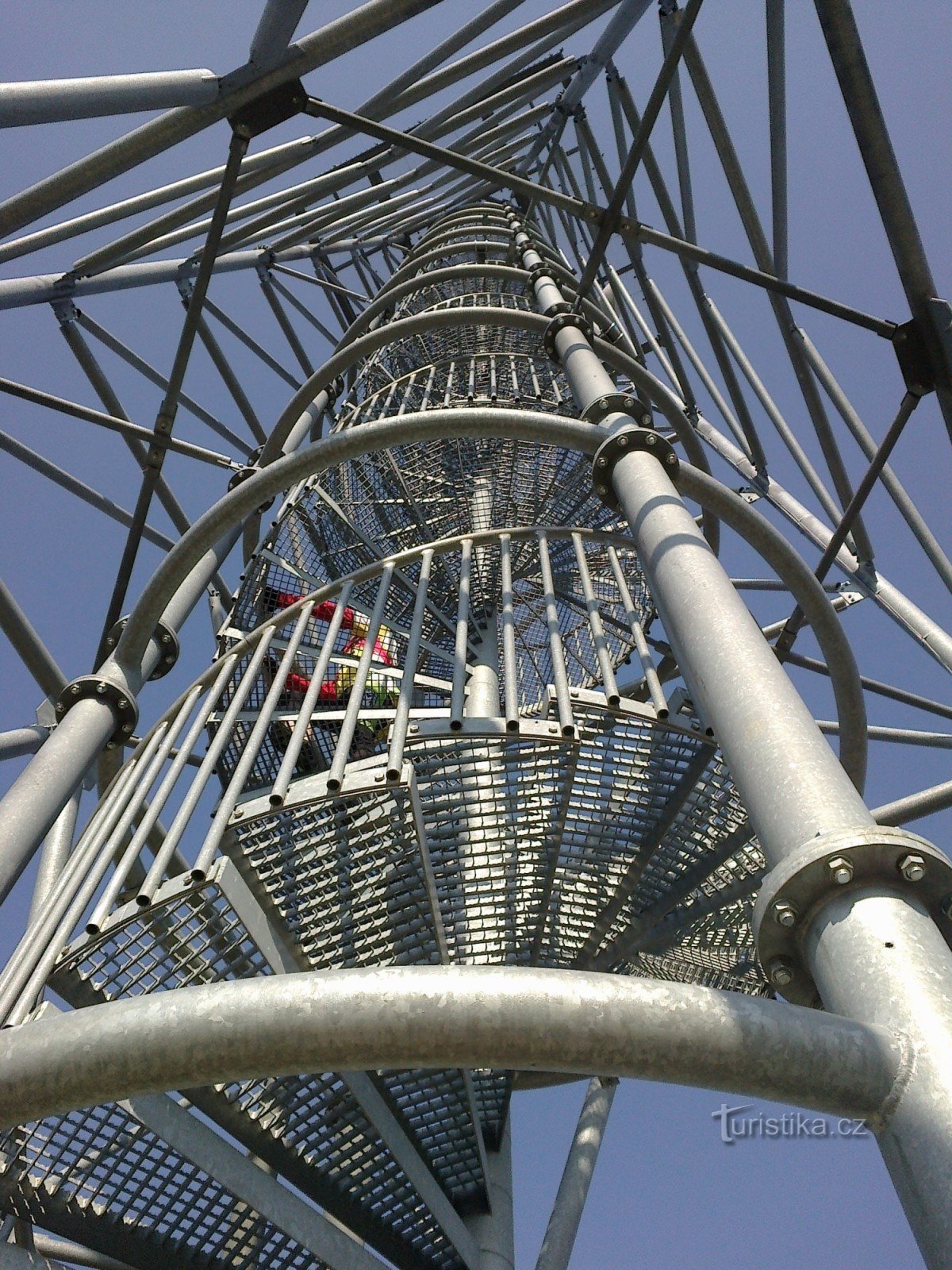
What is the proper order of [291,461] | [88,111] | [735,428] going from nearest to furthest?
[88,111] → [291,461] → [735,428]

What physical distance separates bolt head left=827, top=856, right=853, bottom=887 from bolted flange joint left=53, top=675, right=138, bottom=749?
4.22m

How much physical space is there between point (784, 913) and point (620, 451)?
2685 mm

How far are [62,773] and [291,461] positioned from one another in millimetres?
1890

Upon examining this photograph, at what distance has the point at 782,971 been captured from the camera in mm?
2365

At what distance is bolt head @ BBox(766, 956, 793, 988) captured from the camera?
2.36 metres

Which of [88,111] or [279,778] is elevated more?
[88,111]

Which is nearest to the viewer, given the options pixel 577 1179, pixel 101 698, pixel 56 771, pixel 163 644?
pixel 56 771

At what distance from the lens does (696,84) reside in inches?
256

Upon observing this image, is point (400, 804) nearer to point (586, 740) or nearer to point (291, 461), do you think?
point (586, 740)

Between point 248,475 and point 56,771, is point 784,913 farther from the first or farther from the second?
point 248,475

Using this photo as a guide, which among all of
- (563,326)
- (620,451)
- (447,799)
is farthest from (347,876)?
(563,326)

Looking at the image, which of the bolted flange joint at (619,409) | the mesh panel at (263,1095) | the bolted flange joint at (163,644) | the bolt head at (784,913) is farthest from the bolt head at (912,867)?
the bolted flange joint at (163,644)

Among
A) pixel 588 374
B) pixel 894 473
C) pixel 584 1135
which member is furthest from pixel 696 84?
pixel 584 1135

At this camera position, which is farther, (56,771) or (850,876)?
(56,771)
